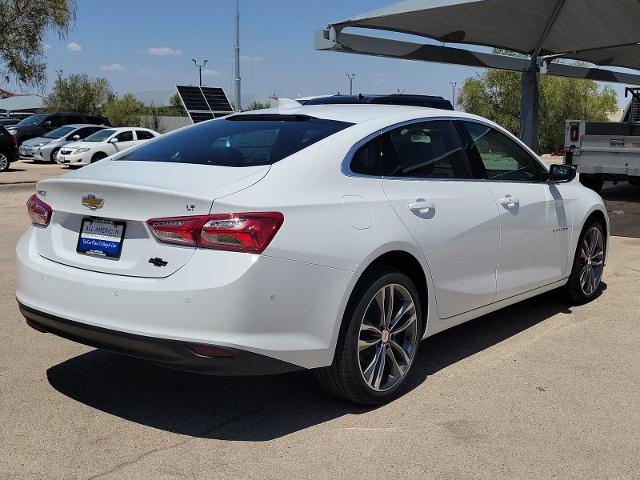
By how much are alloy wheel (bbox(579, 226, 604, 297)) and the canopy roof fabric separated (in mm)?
5697

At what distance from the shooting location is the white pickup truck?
12.9m

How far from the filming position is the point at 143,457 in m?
3.31

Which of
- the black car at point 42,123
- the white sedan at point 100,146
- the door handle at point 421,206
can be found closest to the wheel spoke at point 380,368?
the door handle at point 421,206

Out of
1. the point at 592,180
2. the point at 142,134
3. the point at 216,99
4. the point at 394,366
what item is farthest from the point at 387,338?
the point at 216,99

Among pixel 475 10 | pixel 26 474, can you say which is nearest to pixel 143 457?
pixel 26 474

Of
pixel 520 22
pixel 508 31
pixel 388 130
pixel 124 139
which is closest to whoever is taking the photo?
pixel 388 130

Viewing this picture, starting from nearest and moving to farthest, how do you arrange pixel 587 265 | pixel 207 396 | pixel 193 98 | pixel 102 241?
1. pixel 102 241
2. pixel 207 396
3. pixel 587 265
4. pixel 193 98

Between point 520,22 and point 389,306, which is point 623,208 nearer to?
point 520,22

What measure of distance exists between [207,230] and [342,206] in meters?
0.77

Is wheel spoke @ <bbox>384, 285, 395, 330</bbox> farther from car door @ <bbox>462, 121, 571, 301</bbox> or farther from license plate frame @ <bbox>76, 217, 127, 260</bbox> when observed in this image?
license plate frame @ <bbox>76, 217, 127, 260</bbox>

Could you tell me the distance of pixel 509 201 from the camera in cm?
495

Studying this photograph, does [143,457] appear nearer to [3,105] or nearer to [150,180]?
[150,180]

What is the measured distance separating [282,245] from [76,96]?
210 ft

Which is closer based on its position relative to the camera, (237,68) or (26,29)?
(26,29)
